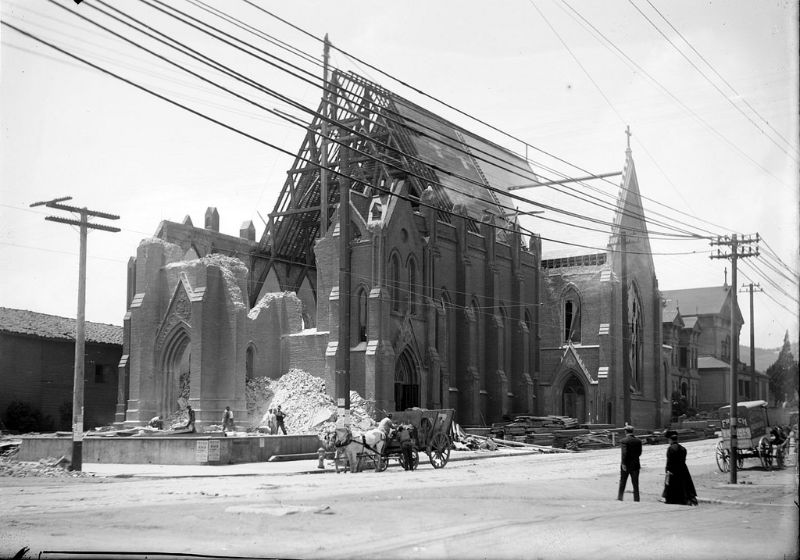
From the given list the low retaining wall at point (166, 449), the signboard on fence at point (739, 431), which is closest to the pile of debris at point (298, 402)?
the low retaining wall at point (166, 449)

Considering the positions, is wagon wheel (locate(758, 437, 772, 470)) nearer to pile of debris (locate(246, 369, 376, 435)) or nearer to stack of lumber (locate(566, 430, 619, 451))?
stack of lumber (locate(566, 430, 619, 451))

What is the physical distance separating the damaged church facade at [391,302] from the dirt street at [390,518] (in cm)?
1442

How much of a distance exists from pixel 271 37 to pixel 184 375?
103 ft

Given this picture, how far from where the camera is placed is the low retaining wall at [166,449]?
95.2 ft

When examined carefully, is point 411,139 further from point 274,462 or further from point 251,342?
point 274,462

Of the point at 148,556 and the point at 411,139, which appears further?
the point at 411,139

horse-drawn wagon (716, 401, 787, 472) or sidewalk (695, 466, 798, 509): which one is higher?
horse-drawn wagon (716, 401, 787, 472)

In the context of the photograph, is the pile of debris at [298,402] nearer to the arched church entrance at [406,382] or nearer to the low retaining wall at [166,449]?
the arched church entrance at [406,382]

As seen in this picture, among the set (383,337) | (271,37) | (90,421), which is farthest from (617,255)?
(271,37)

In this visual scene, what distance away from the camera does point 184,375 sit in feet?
152

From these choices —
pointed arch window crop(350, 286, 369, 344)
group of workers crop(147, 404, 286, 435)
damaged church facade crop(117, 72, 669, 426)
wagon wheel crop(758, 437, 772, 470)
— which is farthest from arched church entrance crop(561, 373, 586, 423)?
wagon wheel crop(758, 437, 772, 470)

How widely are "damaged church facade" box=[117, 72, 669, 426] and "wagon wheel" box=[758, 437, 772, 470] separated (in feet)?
45.2

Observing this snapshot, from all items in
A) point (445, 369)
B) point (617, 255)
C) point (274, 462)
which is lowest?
point (274, 462)

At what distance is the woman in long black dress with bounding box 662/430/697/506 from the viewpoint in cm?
1805
